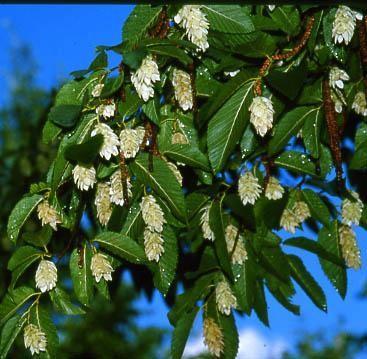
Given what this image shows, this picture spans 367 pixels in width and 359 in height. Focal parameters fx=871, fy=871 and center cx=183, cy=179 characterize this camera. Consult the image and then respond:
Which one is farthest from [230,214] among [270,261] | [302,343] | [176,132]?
[302,343]

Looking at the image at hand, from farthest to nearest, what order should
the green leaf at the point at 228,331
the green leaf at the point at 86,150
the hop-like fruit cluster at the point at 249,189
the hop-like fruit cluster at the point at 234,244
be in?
1. the green leaf at the point at 228,331
2. the hop-like fruit cluster at the point at 234,244
3. the hop-like fruit cluster at the point at 249,189
4. the green leaf at the point at 86,150

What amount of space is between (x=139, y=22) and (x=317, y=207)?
1.99 feet

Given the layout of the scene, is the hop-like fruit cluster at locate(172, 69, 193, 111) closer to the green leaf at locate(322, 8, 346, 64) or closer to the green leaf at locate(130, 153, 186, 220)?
the green leaf at locate(130, 153, 186, 220)

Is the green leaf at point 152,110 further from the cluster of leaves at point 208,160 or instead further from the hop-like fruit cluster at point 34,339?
the hop-like fruit cluster at point 34,339

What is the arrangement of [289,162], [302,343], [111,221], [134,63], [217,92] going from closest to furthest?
[134,63]
[217,92]
[111,221]
[289,162]
[302,343]

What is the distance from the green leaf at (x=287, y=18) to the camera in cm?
172

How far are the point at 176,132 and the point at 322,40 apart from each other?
1.18 ft

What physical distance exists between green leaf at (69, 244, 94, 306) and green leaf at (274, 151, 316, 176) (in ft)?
1.52

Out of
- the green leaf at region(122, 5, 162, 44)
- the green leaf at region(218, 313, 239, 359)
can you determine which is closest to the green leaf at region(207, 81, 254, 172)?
the green leaf at region(122, 5, 162, 44)

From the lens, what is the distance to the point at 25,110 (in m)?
3.76

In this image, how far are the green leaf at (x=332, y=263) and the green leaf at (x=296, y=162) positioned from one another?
0.50 feet

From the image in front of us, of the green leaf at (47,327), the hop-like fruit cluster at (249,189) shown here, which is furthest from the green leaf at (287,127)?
the green leaf at (47,327)

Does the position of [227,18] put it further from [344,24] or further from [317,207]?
[317,207]

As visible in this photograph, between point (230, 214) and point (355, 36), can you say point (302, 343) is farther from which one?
point (355, 36)
